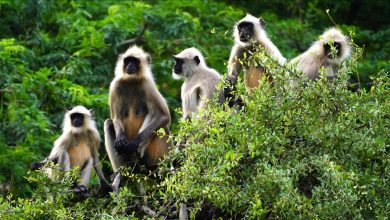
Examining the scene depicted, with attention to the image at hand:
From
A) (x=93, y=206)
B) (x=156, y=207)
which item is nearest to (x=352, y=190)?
(x=156, y=207)

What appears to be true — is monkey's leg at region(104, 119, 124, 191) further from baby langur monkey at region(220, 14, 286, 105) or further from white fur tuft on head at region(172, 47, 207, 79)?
baby langur monkey at region(220, 14, 286, 105)

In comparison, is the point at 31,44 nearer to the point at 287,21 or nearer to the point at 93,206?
the point at 287,21

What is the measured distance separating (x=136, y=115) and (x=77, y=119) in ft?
1.55

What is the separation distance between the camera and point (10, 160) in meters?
9.48

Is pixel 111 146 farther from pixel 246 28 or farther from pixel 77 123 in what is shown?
pixel 246 28

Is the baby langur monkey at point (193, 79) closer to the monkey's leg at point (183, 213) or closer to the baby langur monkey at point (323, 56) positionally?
the baby langur monkey at point (323, 56)

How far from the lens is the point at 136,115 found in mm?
8016

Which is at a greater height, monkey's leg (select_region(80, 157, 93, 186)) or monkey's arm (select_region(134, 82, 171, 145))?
monkey's arm (select_region(134, 82, 171, 145))

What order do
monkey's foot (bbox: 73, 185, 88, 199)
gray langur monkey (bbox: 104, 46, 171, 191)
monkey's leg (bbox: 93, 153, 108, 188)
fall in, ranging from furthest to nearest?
1. gray langur monkey (bbox: 104, 46, 171, 191)
2. monkey's leg (bbox: 93, 153, 108, 188)
3. monkey's foot (bbox: 73, 185, 88, 199)

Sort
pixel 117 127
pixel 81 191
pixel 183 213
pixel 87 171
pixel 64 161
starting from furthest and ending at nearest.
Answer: pixel 117 127 < pixel 87 171 < pixel 64 161 < pixel 81 191 < pixel 183 213

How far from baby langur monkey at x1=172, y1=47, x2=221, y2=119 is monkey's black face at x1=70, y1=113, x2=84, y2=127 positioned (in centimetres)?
82

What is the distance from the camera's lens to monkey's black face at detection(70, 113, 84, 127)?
7910mm

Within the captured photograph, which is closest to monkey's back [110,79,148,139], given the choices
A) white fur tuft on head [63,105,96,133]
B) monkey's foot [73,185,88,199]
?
white fur tuft on head [63,105,96,133]

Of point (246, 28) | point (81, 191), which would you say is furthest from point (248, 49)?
point (81, 191)
